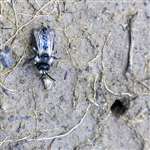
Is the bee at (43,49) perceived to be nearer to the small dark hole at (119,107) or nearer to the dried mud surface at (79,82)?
the dried mud surface at (79,82)

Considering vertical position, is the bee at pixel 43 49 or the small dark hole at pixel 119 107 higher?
the bee at pixel 43 49

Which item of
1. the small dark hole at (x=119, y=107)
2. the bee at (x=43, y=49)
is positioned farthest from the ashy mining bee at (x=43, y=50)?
the small dark hole at (x=119, y=107)

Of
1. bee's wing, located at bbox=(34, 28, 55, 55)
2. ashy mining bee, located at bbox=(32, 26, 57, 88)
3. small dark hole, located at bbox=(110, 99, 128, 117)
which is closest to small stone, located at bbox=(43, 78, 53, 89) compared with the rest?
ashy mining bee, located at bbox=(32, 26, 57, 88)

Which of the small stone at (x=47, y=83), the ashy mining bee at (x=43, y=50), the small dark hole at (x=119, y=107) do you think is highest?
the ashy mining bee at (x=43, y=50)

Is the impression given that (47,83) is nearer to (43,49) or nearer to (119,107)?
(43,49)

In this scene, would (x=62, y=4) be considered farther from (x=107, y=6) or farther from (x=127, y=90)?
(x=127, y=90)

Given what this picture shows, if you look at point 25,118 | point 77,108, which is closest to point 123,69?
point 77,108

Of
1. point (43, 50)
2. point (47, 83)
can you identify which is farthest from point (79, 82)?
point (43, 50)
